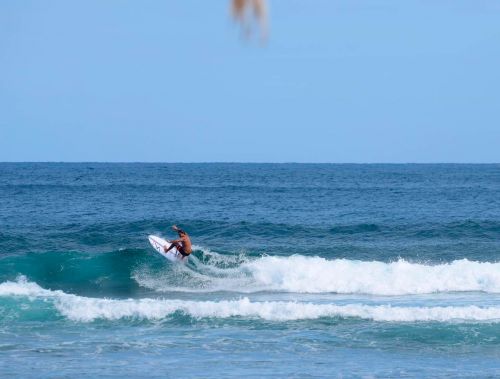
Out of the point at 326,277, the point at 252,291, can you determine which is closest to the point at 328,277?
the point at 326,277

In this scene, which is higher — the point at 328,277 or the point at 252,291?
the point at 328,277

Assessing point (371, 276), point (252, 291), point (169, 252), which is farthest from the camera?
point (169, 252)

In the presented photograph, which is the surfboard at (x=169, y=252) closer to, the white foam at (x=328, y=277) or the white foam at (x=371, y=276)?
the white foam at (x=328, y=277)

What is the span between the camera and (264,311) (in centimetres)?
1584

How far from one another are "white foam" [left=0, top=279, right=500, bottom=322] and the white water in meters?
3.49

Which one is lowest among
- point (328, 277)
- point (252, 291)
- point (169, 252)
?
point (252, 291)

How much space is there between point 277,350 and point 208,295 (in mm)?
6338

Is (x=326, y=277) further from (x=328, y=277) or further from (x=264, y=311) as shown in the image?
(x=264, y=311)

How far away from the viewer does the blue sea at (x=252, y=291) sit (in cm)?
1255

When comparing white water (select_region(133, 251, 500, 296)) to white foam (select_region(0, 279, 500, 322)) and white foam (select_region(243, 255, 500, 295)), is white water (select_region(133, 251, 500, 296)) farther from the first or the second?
white foam (select_region(0, 279, 500, 322))

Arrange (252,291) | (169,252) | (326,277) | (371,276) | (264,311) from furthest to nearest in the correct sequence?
1. (169,252)
2. (371,276)
3. (326,277)
4. (252,291)
5. (264,311)

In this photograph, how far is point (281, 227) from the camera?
1184 inches

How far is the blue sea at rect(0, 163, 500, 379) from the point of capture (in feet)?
41.2

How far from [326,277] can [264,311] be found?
5.01 metres
